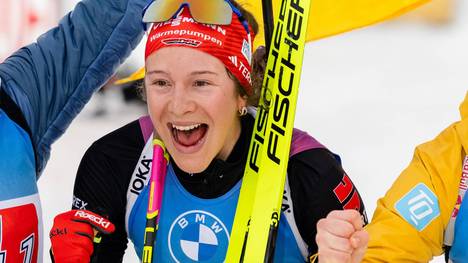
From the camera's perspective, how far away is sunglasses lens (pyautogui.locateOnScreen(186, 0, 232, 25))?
9.05 feet

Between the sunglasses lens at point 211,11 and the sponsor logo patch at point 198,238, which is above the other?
the sunglasses lens at point 211,11

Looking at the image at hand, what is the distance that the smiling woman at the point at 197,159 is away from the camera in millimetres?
2709

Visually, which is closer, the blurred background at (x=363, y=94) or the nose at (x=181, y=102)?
the nose at (x=181, y=102)

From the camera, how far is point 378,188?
5.22 meters

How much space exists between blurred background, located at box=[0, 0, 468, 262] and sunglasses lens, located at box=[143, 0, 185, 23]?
2.05 meters

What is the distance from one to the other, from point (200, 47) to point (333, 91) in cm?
473

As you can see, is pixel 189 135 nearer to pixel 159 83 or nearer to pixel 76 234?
pixel 159 83

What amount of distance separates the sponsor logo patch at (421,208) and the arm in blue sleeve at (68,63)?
1.19 metres

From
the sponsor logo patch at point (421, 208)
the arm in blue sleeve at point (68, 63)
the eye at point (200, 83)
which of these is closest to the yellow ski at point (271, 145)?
the eye at point (200, 83)

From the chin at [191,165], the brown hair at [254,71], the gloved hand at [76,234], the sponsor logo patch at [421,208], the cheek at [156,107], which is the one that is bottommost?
the gloved hand at [76,234]

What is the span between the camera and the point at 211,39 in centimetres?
273

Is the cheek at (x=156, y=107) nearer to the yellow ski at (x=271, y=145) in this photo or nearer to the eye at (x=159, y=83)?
the eye at (x=159, y=83)

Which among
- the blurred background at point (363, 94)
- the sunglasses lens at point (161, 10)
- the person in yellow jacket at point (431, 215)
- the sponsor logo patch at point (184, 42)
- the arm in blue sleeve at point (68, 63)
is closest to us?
the person in yellow jacket at point (431, 215)

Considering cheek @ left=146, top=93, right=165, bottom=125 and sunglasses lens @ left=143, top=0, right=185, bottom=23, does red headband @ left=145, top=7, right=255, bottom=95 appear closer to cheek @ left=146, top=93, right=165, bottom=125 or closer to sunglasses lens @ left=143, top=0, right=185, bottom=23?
sunglasses lens @ left=143, top=0, right=185, bottom=23
